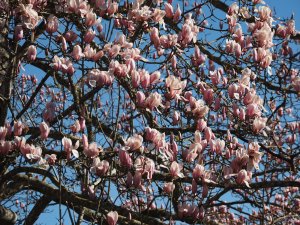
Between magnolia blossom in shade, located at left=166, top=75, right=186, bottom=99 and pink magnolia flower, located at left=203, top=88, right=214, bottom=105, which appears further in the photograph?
pink magnolia flower, located at left=203, top=88, right=214, bottom=105

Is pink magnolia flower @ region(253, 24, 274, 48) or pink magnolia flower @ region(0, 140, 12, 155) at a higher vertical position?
pink magnolia flower @ region(253, 24, 274, 48)

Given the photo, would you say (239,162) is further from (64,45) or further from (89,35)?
(64,45)

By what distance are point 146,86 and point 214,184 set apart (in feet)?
2.44

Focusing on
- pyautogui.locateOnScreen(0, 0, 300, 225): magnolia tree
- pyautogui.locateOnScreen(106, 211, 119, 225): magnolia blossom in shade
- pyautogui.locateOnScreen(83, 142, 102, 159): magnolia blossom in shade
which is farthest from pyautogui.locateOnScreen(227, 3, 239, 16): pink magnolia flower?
pyautogui.locateOnScreen(106, 211, 119, 225): magnolia blossom in shade

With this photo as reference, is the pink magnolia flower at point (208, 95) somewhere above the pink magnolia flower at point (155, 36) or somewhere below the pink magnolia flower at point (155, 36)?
below

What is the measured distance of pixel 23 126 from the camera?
10.2 feet

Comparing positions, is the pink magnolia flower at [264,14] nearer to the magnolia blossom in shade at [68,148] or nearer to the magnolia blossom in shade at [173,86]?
the magnolia blossom in shade at [173,86]

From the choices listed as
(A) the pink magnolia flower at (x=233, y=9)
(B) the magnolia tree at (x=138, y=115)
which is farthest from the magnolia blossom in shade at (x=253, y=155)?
(A) the pink magnolia flower at (x=233, y=9)

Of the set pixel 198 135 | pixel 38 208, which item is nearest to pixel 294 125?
pixel 198 135

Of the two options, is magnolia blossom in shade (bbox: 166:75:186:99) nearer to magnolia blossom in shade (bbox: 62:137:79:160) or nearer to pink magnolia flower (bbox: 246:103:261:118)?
pink magnolia flower (bbox: 246:103:261:118)

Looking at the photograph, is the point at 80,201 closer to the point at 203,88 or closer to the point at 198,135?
the point at 198,135

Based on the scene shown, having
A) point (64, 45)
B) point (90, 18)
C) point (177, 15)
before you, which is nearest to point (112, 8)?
point (90, 18)

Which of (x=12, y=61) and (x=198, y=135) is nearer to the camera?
(x=198, y=135)

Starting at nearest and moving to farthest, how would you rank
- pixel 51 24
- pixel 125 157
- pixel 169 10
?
pixel 125 157, pixel 51 24, pixel 169 10
